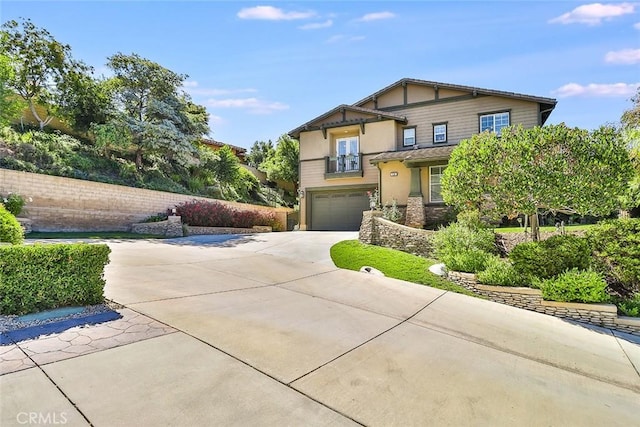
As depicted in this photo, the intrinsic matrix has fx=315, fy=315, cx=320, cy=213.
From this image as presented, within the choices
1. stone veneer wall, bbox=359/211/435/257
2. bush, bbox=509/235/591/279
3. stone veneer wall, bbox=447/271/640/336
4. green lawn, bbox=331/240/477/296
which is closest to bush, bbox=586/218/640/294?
bush, bbox=509/235/591/279

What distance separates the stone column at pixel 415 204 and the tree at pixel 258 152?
65.3 feet

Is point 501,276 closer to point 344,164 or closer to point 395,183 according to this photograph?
point 395,183

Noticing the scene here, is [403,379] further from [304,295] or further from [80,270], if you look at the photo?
[80,270]

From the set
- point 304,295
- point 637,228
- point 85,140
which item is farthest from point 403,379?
point 85,140

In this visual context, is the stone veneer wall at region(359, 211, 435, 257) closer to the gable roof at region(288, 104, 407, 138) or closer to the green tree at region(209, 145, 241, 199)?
the gable roof at region(288, 104, 407, 138)

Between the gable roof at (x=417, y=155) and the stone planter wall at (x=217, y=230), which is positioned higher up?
the gable roof at (x=417, y=155)

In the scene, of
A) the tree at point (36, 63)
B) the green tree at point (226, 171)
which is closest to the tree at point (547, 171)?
the green tree at point (226, 171)

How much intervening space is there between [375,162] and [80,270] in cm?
1406

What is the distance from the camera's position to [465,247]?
871cm

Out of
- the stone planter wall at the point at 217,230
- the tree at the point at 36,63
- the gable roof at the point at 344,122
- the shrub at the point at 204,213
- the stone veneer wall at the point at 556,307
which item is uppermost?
the tree at the point at 36,63

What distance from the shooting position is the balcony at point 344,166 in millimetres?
18078

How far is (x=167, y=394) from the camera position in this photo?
100 inches

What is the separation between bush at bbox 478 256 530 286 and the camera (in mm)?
7070

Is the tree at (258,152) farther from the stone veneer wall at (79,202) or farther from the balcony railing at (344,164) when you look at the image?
the stone veneer wall at (79,202)
